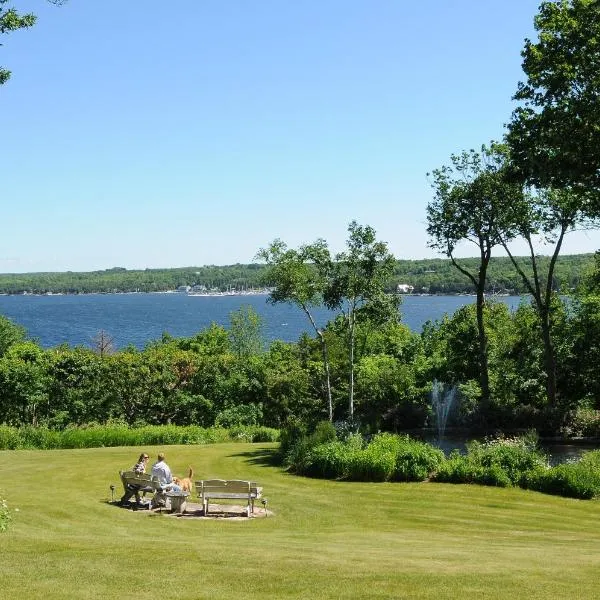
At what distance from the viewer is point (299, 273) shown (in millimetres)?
30094

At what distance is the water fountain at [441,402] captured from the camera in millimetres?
31545

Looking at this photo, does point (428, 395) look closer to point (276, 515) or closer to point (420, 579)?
point (276, 515)

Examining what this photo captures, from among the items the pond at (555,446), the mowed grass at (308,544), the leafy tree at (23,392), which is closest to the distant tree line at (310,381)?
the leafy tree at (23,392)

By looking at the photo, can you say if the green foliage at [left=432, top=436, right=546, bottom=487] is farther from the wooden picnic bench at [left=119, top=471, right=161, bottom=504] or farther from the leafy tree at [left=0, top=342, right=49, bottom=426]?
the leafy tree at [left=0, top=342, right=49, bottom=426]

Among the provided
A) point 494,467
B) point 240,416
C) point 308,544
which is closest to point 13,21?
point 308,544

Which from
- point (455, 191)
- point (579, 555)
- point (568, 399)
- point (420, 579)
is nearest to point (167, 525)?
point (420, 579)

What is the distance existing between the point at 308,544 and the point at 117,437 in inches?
756

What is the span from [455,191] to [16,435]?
20.8 metres

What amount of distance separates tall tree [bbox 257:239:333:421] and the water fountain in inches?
272

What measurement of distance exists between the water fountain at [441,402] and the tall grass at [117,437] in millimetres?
7006

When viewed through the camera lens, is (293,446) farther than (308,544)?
Yes

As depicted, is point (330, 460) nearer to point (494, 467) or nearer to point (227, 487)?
point (494, 467)

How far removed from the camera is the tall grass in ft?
94.7

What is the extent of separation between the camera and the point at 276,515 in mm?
15859
